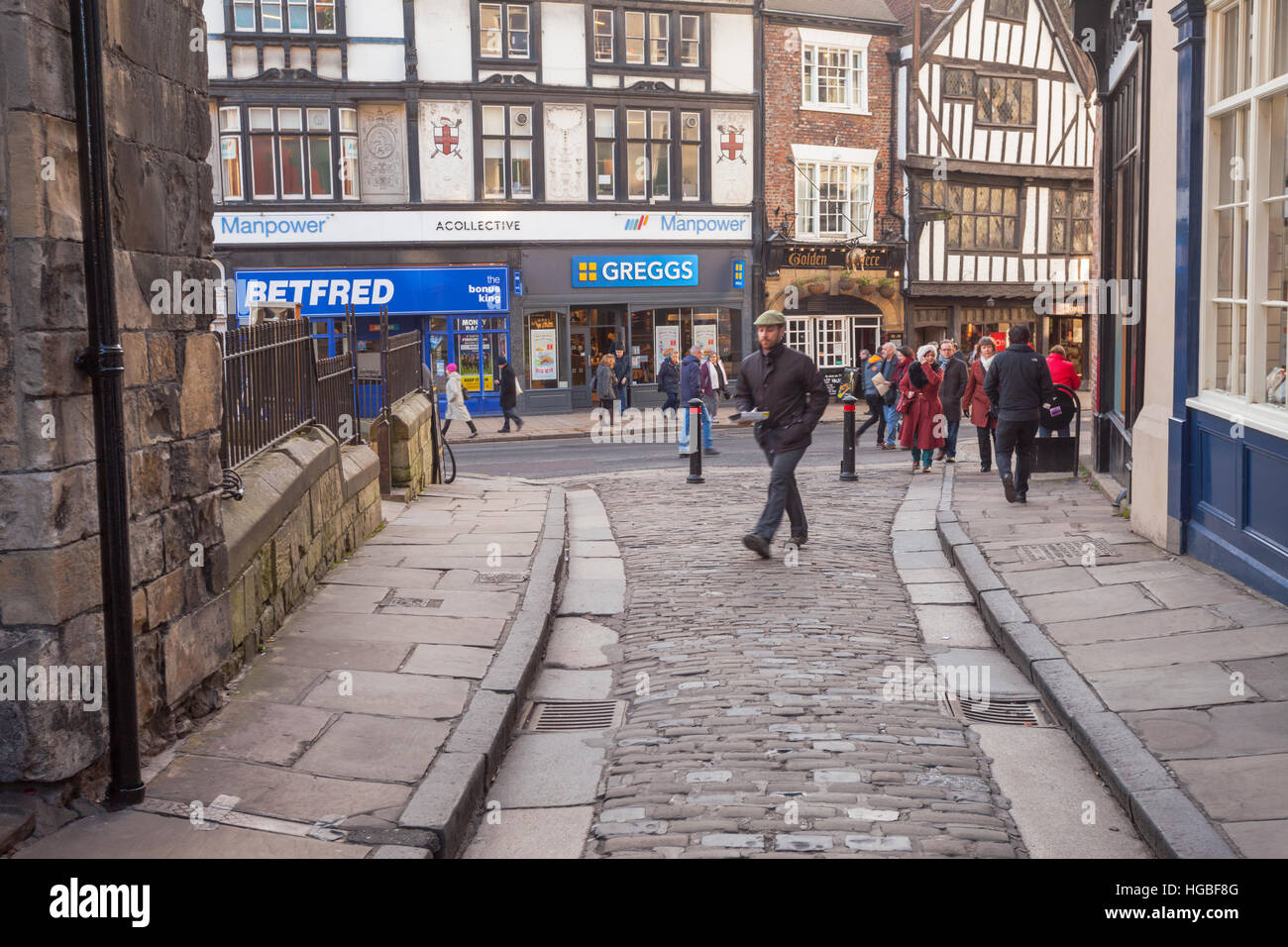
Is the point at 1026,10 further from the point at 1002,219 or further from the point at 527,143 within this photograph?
the point at 527,143

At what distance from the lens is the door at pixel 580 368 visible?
3077 cm

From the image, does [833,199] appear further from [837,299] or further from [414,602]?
[414,602]

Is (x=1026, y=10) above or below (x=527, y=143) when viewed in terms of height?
above

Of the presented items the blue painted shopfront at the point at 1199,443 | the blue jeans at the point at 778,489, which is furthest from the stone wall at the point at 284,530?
the blue painted shopfront at the point at 1199,443

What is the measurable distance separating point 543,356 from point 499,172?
4.26 metres

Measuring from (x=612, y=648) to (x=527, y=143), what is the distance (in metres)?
23.7

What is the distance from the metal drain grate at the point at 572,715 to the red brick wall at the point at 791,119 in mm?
26747

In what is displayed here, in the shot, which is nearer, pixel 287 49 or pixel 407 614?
pixel 407 614

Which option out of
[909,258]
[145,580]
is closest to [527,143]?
[909,258]

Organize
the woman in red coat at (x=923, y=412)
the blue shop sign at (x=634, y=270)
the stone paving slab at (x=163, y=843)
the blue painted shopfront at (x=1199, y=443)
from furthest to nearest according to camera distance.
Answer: the blue shop sign at (x=634, y=270) < the woman in red coat at (x=923, y=412) < the blue painted shopfront at (x=1199, y=443) < the stone paving slab at (x=163, y=843)

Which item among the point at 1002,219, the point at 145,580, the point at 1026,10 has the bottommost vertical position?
the point at 145,580

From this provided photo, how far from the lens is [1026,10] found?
116 feet

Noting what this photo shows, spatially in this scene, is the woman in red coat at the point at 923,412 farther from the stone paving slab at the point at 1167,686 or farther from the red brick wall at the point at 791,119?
the red brick wall at the point at 791,119
